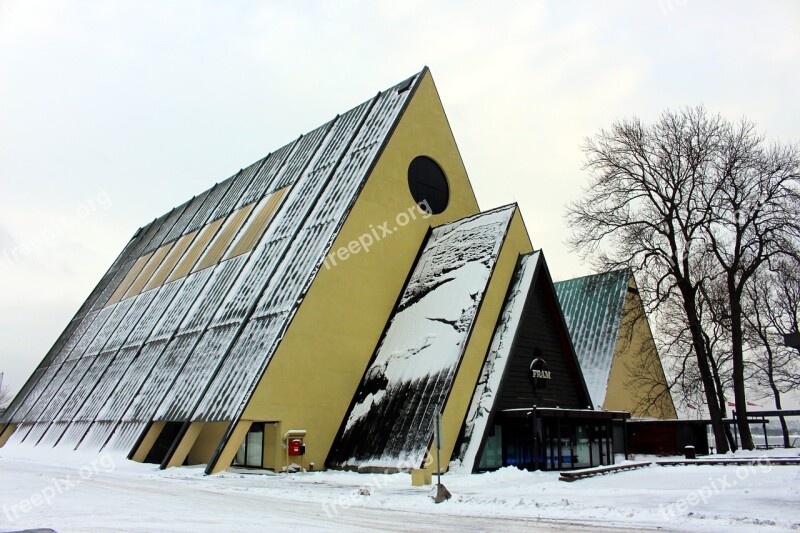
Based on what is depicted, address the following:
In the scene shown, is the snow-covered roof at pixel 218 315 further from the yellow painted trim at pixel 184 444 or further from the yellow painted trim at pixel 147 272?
the yellow painted trim at pixel 184 444

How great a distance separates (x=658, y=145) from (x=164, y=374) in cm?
2575

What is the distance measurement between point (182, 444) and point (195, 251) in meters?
17.3

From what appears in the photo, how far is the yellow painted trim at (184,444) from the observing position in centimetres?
2272

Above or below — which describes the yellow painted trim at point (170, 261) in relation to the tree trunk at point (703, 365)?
above

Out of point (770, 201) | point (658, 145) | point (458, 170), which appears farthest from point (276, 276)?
point (770, 201)

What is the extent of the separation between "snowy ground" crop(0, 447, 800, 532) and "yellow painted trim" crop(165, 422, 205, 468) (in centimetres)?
127

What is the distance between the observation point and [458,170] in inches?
1239

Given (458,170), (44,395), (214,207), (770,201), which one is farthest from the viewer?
(214,207)

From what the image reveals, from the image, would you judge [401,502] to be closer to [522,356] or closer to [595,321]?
[522,356]

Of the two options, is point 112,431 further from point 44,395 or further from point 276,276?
point 44,395

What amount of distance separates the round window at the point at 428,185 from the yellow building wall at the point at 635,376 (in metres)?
12.6

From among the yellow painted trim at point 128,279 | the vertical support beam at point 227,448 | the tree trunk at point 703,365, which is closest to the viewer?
the vertical support beam at point 227,448

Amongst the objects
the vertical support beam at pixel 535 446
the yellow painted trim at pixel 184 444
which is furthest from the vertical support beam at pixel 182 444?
the vertical support beam at pixel 535 446

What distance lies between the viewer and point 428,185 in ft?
97.9
